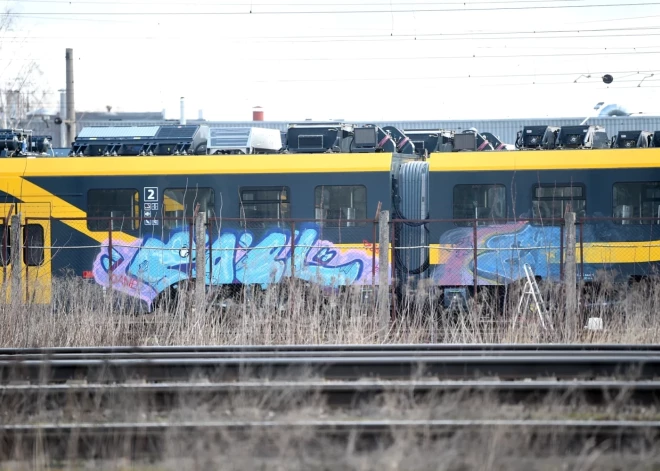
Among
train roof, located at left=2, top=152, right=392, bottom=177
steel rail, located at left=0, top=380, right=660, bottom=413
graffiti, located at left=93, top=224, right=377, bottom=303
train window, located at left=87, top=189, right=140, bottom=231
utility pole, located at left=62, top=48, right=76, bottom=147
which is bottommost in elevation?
steel rail, located at left=0, top=380, right=660, bottom=413

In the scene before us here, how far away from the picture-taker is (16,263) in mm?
14258

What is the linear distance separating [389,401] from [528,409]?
132 centimetres

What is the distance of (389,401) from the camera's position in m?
7.66

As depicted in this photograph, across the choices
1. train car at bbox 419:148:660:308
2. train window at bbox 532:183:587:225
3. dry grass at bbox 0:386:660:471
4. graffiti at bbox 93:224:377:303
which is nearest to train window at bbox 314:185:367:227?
graffiti at bbox 93:224:377:303

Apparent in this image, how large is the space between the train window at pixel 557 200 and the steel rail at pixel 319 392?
26.0 feet

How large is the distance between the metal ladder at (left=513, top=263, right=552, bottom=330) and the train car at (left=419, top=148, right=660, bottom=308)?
60 cm

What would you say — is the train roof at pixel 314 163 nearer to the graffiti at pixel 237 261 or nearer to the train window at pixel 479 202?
the train window at pixel 479 202

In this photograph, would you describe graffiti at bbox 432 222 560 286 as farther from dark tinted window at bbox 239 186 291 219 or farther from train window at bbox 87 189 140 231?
train window at bbox 87 189 140 231

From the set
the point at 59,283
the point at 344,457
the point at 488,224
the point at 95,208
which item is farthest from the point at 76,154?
the point at 344,457

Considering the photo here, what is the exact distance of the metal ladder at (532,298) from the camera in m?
12.6

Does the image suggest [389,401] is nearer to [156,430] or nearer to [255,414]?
[255,414]

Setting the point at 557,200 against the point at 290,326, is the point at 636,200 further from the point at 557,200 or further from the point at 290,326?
the point at 290,326

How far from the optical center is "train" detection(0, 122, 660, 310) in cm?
1569

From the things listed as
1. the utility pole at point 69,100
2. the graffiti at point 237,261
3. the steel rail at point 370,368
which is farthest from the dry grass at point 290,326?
the utility pole at point 69,100
